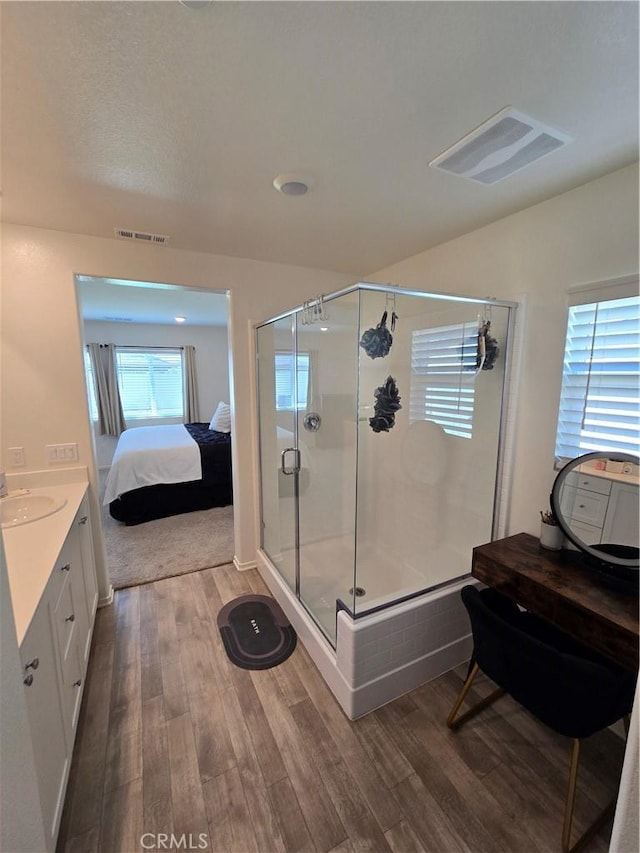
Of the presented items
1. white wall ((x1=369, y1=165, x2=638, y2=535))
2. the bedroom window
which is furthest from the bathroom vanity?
white wall ((x1=369, y1=165, x2=638, y2=535))

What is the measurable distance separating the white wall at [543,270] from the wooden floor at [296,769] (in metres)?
1.03

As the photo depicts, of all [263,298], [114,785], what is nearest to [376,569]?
[114,785]

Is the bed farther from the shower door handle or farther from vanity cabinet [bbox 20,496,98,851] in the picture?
vanity cabinet [bbox 20,496,98,851]

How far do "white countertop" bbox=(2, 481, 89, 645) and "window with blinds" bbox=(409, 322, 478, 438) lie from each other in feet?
6.99

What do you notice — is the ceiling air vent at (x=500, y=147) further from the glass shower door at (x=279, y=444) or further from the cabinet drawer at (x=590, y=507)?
the cabinet drawer at (x=590, y=507)

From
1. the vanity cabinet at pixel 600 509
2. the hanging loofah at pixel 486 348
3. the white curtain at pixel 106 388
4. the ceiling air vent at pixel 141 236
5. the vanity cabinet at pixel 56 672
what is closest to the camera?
the vanity cabinet at pixel 56 672

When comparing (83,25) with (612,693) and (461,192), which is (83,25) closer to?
(461,192)

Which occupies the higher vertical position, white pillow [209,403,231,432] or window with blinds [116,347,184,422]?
window with blinds [116,347,184,422]

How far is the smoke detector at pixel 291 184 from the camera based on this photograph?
151 centimetres

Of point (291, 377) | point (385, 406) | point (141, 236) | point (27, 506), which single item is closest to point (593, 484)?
point (385, 406)

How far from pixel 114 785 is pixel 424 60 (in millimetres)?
2728

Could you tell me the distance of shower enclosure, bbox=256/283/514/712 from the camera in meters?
2.03

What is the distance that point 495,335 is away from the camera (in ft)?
6.57
